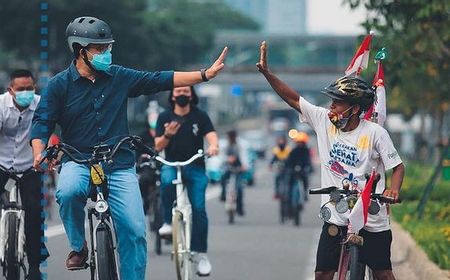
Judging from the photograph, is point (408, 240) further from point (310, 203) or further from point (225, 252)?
point (310, 203)

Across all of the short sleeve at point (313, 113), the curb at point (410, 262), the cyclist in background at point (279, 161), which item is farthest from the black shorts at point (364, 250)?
the cyclist in background at point (279, 161)

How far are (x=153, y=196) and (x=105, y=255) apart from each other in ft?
28.6

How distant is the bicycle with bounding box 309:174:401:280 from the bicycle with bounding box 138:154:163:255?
598cm

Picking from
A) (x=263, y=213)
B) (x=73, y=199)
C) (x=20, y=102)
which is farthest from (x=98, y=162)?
(x=263, y=213)

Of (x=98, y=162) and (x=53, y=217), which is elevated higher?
(x=98, y=162)

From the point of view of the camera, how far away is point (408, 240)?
1559cm

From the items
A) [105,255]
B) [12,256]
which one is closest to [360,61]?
[105,255]

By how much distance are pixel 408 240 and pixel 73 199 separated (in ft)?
23.8

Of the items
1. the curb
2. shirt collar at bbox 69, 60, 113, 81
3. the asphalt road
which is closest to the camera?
shirt collar at bbox 69, 60, 113, 81

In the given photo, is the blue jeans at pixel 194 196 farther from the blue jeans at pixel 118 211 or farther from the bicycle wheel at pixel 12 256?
the blue jeans at pixel 118 211

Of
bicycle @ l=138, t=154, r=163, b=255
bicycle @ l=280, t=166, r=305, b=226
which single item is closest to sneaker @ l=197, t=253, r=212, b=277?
bicycle @ l=138, t=154, r=163, b=255

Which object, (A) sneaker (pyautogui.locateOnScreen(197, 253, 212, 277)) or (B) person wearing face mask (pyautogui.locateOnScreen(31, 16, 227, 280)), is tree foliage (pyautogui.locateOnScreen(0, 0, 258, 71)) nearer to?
(A) sneaker (pyautogui.locateOnScreen(197, 253, 212, 277))

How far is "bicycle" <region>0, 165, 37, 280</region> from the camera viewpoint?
35.9ft

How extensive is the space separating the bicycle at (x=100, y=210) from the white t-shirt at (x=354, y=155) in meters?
1.15
